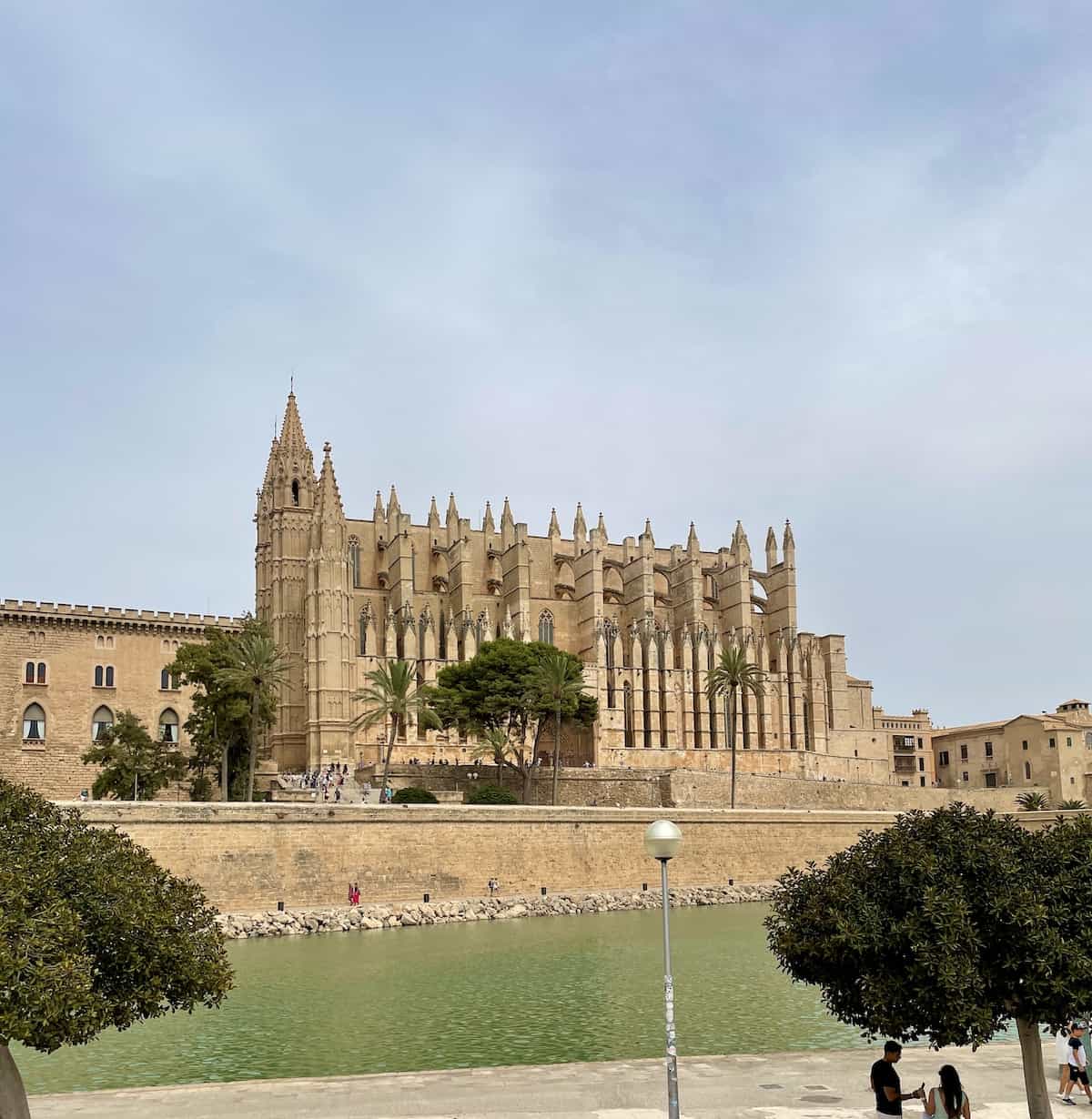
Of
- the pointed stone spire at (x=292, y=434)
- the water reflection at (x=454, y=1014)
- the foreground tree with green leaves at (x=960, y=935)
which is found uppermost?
the pointed stone spire at (x=292, y=434)

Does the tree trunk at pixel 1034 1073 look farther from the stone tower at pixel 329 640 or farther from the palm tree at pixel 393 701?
the stone tower at pixel 329 640

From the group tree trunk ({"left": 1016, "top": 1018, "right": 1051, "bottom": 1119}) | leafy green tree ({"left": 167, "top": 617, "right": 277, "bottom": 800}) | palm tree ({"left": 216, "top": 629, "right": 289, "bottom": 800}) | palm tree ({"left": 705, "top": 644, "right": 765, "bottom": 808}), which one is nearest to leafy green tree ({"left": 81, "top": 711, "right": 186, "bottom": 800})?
leafy green tree ({"left": 167, "top": 617, "right": 277, "bottom": 800})

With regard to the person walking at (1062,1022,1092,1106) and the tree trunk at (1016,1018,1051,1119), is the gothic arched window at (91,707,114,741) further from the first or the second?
the tree trunk at (1016,1018,1051,1119)

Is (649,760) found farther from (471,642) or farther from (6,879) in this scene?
(6,879)

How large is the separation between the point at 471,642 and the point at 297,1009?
135ft

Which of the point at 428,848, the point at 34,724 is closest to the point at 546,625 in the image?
the point at 34,724

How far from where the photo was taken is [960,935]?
9.65 meters

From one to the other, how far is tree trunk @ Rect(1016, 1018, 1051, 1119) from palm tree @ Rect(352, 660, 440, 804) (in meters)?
38.6

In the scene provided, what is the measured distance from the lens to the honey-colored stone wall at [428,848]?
32.8 metres

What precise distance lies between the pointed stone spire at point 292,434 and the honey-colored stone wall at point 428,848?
94.7 ft

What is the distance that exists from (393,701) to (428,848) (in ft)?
49.3

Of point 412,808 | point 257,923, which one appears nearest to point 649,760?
point 412,808

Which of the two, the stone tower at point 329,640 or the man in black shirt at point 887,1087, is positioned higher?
the stone tower at point 329,640

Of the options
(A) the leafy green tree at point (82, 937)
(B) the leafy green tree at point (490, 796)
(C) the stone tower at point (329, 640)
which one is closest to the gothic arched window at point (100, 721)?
(C) the stone tower at point (329, 640)
